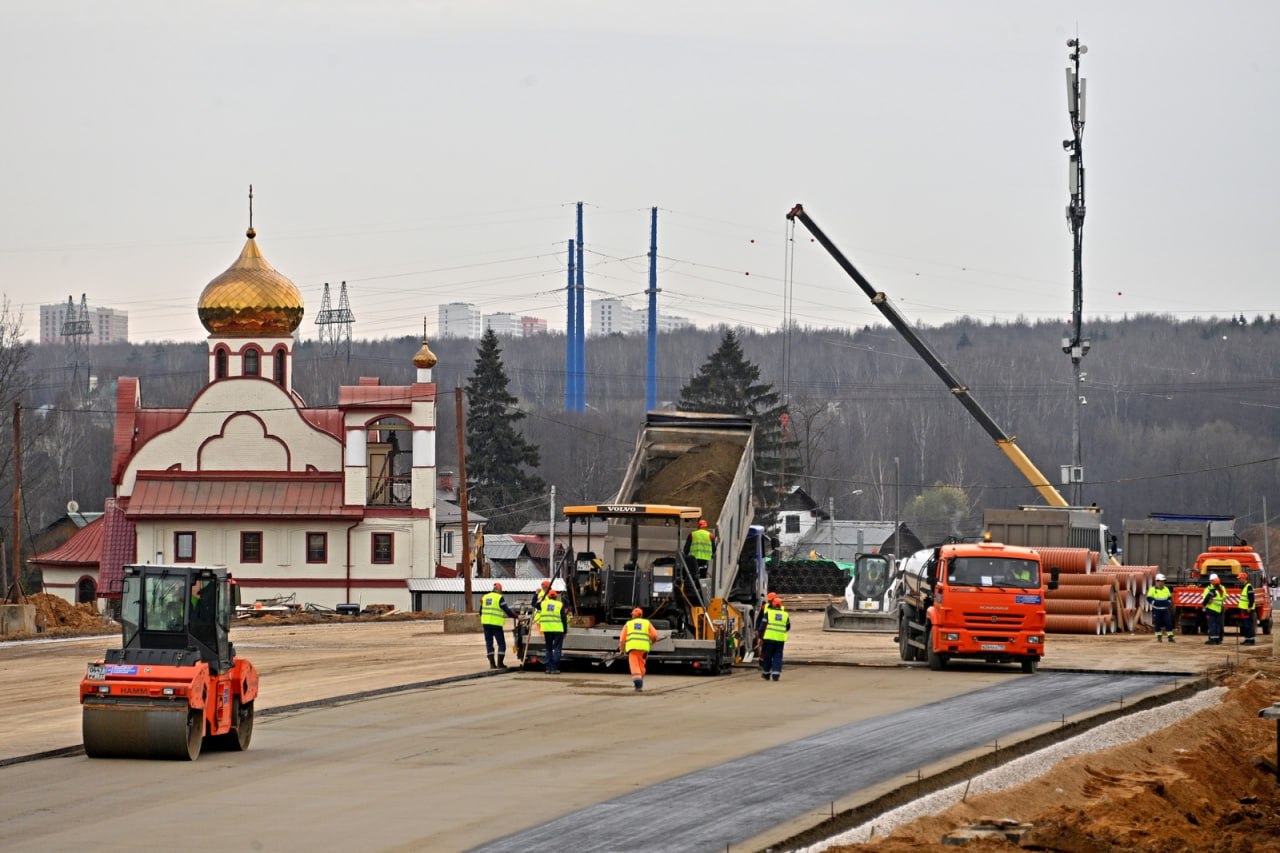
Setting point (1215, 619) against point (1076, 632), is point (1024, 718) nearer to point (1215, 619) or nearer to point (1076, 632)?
point (1215, 619)

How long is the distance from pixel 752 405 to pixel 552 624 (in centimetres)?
7379

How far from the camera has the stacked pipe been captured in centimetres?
4494

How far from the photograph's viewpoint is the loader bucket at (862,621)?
4844 centimetres

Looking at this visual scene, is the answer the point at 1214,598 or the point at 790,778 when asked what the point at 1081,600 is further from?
the point at 790,778

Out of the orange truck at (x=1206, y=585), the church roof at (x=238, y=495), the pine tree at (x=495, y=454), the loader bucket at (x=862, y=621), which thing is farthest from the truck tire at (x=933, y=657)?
the pine tree at (x=495, y=454)

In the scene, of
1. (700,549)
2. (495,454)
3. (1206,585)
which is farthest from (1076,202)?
(495,454)

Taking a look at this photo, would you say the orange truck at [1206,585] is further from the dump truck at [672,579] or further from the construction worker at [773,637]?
the construction worker at [773,637]

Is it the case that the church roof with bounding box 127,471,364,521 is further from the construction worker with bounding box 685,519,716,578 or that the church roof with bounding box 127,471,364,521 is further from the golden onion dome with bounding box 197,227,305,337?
the construction worker with bounding box 685,519,716,578

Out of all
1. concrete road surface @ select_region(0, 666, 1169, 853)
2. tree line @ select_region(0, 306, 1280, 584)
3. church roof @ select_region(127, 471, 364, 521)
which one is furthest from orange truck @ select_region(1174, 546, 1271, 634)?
tree line @ select_region(0, 306, 1280, 584)

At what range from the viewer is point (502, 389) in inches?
4213

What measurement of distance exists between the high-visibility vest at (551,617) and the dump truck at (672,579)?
782mm

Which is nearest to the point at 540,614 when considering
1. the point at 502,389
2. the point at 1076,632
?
the point at 1076,632

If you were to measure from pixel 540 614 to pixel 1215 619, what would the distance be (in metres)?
18.0

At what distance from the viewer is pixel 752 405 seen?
103625 mm
